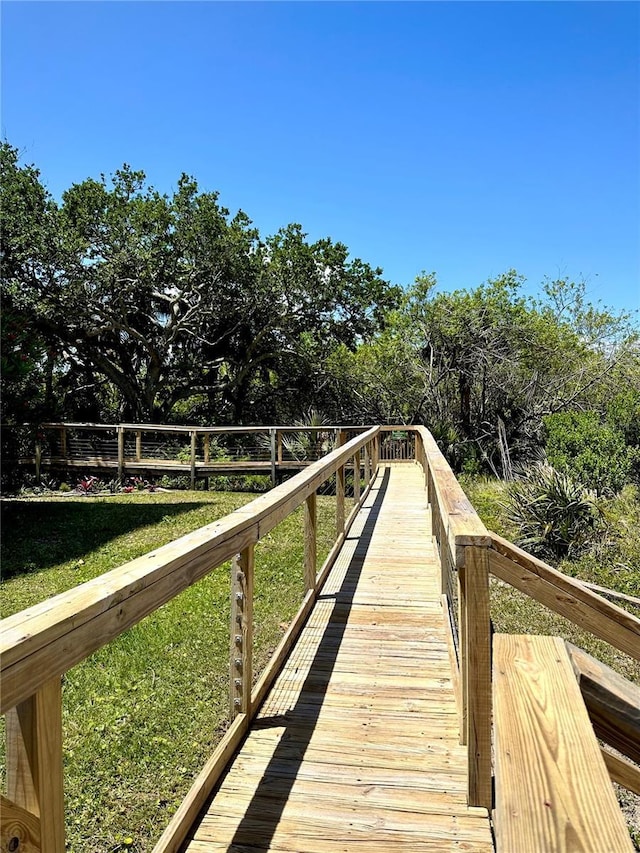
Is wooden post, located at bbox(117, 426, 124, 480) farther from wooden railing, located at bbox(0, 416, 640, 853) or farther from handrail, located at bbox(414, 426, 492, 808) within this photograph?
handrail, located at bbox(414, 426, 492, 808)

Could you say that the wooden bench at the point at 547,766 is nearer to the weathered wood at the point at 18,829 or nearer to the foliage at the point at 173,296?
the weathered wood at the point at 18,829

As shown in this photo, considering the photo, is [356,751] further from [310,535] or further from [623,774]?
[310,535]

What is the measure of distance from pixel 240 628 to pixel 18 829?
1.64m

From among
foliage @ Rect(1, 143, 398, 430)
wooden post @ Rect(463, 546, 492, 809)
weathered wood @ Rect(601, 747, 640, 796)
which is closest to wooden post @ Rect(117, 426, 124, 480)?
foliage @ Rect(1, 143, 398, 430)

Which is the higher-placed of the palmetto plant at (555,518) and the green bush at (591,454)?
the green bush at (591,454)

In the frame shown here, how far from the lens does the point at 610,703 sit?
0.99 m

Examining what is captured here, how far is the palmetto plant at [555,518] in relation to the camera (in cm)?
890

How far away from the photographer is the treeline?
1769cm

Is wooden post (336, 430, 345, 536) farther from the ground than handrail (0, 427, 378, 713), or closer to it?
closer to it

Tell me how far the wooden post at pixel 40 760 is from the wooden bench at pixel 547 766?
849 millimetres

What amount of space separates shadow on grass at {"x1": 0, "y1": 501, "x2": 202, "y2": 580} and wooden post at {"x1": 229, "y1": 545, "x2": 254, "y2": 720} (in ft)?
18.8

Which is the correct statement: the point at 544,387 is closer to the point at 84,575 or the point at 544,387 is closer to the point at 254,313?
the point at 254,313

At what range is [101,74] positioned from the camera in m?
9.72

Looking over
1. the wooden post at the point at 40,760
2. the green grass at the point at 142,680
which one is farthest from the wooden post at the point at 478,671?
the green grass at the point at 142,680
